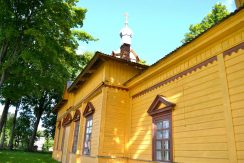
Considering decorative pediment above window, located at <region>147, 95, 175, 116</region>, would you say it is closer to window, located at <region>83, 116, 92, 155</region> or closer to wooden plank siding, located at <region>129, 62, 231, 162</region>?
wooden plank siding, located at <region>129, 62, 231, 162</region>

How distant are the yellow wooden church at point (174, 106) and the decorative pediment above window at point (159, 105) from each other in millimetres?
29

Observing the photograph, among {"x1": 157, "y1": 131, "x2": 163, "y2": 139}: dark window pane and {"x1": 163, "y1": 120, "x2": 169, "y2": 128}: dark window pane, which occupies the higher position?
{"x1": 163, "y1": 120, "x2": 169, "y2": 128}: dark window pane

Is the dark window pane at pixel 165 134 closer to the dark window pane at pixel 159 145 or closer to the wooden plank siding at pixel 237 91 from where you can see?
the dark window pane at pixel 159 145

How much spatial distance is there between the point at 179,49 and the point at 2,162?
12018 mm

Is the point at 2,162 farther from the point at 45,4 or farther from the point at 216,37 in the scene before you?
the point at 216,37

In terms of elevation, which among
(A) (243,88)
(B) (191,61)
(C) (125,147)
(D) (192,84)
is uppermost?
(B) (191,61)

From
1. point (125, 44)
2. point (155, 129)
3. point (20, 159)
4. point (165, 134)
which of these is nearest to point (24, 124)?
point (20, 159)

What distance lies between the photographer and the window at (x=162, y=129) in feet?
22.3

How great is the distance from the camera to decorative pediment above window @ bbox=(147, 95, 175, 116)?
7004 mm

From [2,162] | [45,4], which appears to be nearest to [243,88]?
[45,4]

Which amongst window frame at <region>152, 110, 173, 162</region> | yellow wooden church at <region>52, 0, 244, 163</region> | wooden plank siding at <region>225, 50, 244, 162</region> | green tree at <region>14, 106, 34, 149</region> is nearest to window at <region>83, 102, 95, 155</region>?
yellow wooden church at <region>52, 0, 244, 163</region>

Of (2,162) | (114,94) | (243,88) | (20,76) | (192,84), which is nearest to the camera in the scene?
(243,88)

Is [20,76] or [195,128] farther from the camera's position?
[20,76]

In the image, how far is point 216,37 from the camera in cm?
561
